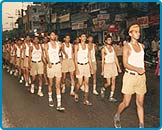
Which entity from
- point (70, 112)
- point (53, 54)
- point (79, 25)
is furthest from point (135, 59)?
point (79, 25)

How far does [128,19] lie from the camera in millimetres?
35781

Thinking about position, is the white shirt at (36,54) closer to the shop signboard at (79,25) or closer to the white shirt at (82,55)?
the white shirt at (82,55)

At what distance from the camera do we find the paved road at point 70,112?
27.3 feet

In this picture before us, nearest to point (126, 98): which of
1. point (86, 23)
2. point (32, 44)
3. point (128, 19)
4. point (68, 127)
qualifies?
point (68, 127)

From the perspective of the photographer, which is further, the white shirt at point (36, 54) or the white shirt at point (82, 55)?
the white shirt at point (36, 54)

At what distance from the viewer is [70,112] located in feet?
31.3

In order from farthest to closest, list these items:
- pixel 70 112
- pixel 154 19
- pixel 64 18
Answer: pixel 64 18 < pixel 154 19 < pixel 70 112

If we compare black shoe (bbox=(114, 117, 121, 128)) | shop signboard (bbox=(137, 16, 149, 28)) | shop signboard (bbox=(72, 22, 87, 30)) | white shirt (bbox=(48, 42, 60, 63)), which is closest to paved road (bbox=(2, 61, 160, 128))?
black shoe (bbox=(114, 117, 121, 128))

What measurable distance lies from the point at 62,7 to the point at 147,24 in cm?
4934

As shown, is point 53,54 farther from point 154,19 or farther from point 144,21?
point 144,21

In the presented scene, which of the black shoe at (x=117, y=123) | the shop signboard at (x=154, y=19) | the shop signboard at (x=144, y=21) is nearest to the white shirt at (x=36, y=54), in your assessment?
the black shoe at (x=117, y=123)

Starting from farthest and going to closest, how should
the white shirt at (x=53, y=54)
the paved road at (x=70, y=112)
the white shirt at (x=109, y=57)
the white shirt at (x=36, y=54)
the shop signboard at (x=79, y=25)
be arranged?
the shop signboard at (x=79, y=25) → the white shirt at (x=36, y=54) → the white shirt at (x=109, y=57) → the white shirt at (x=53, y=54) → the paved road at (x=70, y=112)

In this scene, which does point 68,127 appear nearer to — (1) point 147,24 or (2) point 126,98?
(2) point 126,98

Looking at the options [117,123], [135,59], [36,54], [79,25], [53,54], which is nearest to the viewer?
[135,59]
